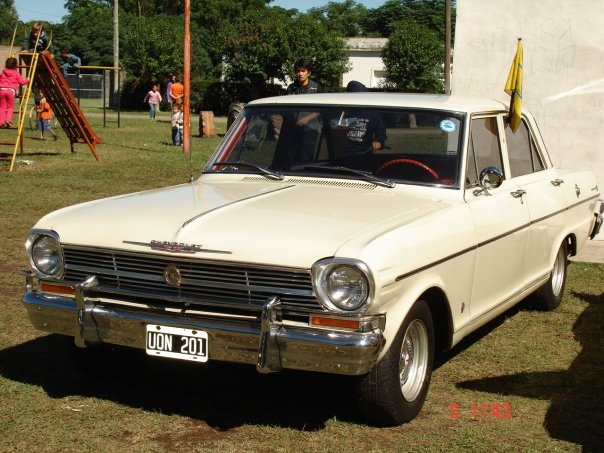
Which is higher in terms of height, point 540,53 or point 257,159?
point 540,53

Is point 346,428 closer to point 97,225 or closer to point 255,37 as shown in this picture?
point 97,225

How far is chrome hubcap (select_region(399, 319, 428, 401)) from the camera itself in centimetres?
508

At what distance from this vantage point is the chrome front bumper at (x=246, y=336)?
448 cm

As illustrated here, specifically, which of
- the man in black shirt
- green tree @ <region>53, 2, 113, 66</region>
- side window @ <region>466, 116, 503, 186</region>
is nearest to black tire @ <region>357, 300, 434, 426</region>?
side window @ <region>466, 116, 503, 186</region>

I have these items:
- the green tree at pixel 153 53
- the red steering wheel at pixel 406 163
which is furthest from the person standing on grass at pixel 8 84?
the green tree at pixel 153 53

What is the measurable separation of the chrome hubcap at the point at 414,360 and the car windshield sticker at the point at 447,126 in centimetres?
151

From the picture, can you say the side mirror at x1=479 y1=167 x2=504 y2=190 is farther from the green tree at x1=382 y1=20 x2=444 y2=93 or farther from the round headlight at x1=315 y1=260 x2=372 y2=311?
the green tree at x1=382 y1=20 x2=444 y2=93

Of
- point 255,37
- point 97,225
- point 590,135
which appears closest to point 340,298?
point 97,225

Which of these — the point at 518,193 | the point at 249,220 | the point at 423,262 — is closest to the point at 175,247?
the point at 249,220

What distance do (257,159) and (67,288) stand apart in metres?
1.75

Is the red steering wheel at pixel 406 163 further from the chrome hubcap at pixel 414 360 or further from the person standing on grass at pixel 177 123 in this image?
the person standing on grass at pixel 177 123

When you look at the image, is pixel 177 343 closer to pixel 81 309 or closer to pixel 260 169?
pixel 81 309

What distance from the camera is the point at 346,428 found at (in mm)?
4984
